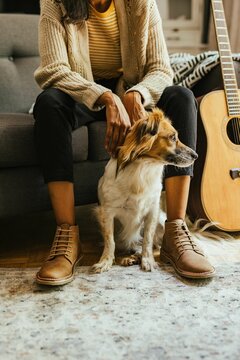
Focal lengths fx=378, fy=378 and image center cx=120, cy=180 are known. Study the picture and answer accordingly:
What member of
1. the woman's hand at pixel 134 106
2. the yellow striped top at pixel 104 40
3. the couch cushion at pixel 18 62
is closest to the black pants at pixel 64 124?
the woman's hand at pixel 134 106

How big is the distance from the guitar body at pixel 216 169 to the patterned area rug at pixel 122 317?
1.02ft

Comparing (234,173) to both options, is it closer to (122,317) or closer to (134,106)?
(134,106)

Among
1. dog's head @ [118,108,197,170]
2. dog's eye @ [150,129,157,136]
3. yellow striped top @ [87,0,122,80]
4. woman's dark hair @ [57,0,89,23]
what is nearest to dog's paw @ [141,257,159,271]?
dog's head @ [118,108,197,170]

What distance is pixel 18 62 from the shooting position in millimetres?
2002

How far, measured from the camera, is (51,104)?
124cm

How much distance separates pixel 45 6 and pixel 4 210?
0.76m

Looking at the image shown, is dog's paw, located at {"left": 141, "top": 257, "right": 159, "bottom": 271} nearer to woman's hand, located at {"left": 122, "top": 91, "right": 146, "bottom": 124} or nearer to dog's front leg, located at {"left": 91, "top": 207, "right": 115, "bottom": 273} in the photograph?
dog's front leg, located at {"left": 91, "top": 207, "right": 115, "bottom": 273}

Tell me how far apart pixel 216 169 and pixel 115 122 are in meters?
0.54

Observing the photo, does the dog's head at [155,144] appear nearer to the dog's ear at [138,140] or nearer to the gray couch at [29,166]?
the dog's ear at [138,140]

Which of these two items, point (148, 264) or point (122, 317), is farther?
point (148, 264)

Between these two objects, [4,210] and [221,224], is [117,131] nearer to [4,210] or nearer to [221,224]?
[4,210]

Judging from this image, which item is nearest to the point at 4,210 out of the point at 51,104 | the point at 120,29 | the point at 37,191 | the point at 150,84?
the point at 37,191

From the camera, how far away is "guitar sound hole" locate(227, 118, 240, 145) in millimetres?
1594

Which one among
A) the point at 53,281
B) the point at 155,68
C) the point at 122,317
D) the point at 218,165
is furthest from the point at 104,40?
the point at 122,317
